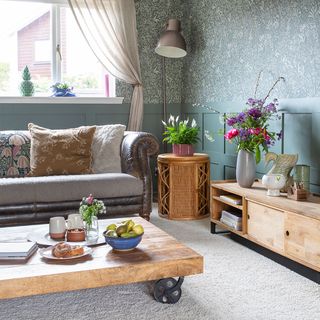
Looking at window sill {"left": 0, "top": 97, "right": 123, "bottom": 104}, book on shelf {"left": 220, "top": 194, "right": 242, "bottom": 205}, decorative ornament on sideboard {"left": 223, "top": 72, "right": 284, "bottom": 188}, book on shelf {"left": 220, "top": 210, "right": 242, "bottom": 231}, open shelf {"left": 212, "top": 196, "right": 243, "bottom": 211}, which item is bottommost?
book on shelf {"left": 220, "top": 210, "right": 242, "bottom": 231}

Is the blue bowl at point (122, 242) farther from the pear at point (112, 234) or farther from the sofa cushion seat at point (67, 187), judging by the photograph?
the sofa cushion seat at point (67, 187)

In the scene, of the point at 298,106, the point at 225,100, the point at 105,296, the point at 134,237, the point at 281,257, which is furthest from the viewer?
the point at 225,100

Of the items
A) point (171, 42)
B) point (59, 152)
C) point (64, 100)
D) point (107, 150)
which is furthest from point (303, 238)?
point (64, 100)

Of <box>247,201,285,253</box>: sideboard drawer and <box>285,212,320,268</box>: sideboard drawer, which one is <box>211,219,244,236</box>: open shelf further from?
<box>285,212,320,268</box>: sideboard drawer

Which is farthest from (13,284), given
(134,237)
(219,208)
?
(219,208)

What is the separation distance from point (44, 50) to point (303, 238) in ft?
11.8

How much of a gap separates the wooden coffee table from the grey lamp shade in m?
2.88

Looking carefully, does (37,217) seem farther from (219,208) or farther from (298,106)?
(298,106)

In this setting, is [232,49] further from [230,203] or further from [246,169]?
[230,203]

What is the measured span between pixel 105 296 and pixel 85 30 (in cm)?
335

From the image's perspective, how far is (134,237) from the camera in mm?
2213

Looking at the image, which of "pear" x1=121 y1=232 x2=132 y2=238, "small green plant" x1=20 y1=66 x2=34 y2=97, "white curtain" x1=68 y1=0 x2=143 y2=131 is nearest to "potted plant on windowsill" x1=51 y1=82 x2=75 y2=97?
"small green plant" x1=20 y1=66 x2=34 y2=97

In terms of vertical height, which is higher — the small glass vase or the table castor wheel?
the small glass vase

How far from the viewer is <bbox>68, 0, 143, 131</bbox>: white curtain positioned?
502cm
